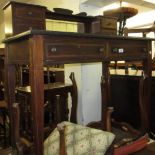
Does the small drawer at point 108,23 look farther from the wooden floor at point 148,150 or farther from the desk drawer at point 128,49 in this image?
the wooden floor at point 148,150

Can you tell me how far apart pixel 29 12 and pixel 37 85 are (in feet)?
2.32

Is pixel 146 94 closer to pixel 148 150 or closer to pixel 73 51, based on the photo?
pixel 148 150

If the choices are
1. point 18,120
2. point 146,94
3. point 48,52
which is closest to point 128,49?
point 146,94

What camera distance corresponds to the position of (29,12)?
5.32ft

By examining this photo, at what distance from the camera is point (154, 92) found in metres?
2.13

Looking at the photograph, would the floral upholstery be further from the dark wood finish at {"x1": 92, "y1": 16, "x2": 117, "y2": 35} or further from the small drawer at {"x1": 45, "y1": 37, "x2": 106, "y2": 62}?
the dark wood finish at {"x1": 92, "y1": 16, "x2": 117, "y2": 35}

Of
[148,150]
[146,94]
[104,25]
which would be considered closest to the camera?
[148,150]

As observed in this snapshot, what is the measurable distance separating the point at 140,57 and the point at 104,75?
0.44 metres

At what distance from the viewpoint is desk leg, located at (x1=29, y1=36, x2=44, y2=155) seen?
1.13m

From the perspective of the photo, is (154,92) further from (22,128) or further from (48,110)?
(22,128)

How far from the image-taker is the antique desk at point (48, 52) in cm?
115

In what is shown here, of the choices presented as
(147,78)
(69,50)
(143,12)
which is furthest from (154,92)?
(143,12)

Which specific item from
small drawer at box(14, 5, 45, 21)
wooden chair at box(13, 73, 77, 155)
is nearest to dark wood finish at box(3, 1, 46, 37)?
small drawer at box(14, 5, 45, 21)

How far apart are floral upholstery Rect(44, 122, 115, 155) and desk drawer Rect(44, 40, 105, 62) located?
0.45 m
